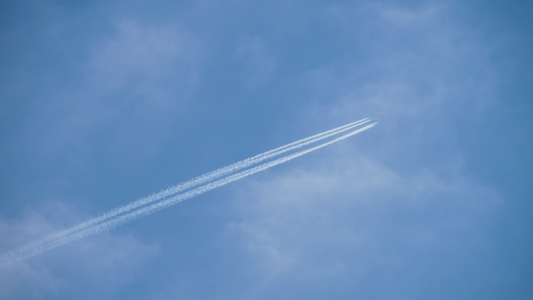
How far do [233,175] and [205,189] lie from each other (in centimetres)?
283

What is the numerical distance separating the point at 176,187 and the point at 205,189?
260 centimetres

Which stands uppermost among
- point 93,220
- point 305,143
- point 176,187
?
point 305,143

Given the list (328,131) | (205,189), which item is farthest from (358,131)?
(205,189)

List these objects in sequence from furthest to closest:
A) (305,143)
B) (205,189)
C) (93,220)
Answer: (305,143) → (205,189) → (93,220)

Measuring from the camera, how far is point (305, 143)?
42938 mm

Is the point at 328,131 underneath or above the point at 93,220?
above

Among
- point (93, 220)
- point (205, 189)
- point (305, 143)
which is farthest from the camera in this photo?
point (305, 143)

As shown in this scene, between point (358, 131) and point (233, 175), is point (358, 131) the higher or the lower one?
the higher one

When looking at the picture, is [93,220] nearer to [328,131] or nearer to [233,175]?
[233,175]

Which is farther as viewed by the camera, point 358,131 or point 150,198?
point 358,131

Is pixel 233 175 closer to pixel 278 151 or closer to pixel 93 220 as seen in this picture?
pixel 278 151

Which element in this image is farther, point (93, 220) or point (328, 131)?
point (328, 131)

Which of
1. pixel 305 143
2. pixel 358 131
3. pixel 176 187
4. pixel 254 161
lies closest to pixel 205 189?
pixel 176 187

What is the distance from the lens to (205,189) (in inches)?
1581
